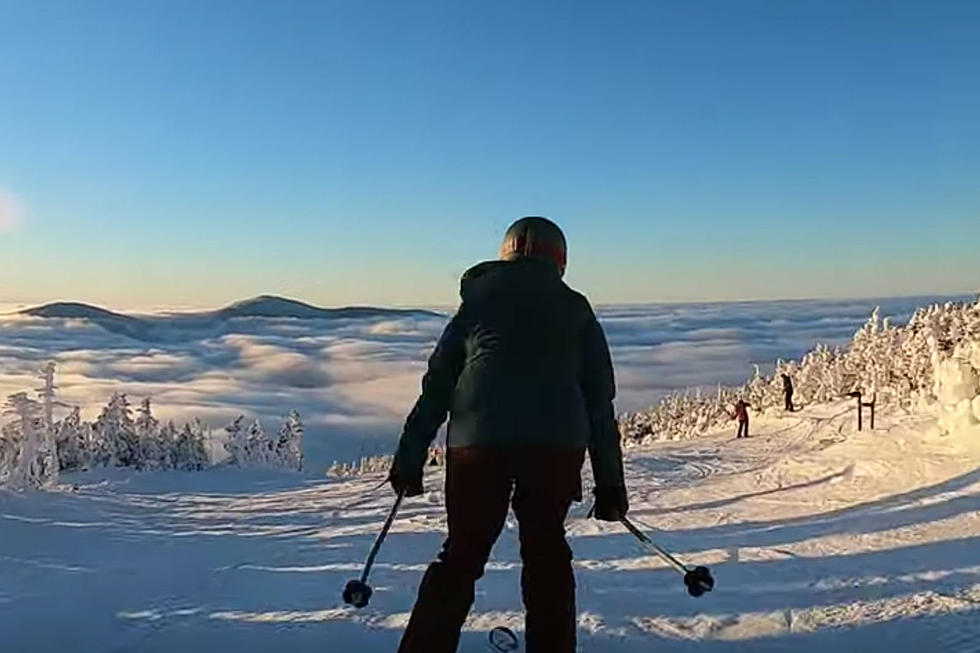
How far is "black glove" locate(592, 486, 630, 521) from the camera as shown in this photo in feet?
14.5

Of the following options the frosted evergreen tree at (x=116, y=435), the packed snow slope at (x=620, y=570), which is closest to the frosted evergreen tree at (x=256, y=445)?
the frosted evergreen tree at (x=116, y=435)

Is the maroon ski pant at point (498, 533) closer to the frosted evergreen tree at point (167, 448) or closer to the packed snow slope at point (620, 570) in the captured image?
the packed snow slope at point (620, 570)

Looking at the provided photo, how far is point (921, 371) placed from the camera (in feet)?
130

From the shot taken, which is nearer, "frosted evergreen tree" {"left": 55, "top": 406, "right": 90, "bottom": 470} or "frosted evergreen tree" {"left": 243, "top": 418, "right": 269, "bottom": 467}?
"frosted evergreen tree" {"left": 55, "top": 406, "right": 90, "bottom": 470}

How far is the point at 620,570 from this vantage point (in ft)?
24.7

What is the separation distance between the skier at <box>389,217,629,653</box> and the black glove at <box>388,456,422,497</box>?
150 mm

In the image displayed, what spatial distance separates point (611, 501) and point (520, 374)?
2.70 ft

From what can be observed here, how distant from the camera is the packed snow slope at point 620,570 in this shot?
559 centimetres

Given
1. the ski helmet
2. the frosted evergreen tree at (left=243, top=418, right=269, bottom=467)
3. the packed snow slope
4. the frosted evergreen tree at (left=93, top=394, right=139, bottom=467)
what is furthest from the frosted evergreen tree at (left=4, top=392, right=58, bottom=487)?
the frosted evergreen tree at (left=243, top=418, right=269, bottom=467)

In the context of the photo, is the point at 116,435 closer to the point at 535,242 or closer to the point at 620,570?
the point at 620,570

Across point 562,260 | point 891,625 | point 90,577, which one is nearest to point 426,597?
point 562,260

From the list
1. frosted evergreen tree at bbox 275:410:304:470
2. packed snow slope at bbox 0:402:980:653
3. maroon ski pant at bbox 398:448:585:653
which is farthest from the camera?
frosted evergreen tree at bbox 275:410:304:470

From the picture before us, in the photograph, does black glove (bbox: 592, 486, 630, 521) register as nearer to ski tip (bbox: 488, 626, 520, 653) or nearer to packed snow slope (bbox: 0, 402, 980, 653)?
ski tip (bbox: 488, 626, 520, 653)

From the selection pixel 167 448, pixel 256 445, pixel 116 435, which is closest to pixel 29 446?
pixel 116 435
